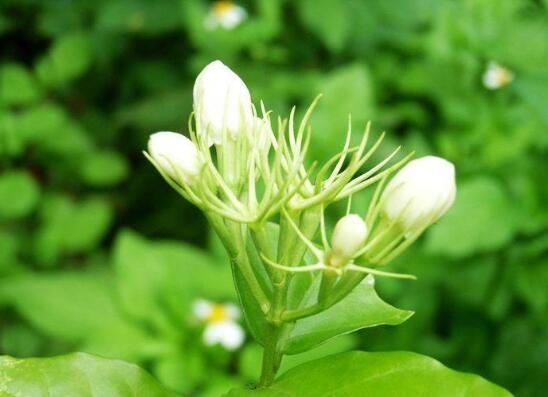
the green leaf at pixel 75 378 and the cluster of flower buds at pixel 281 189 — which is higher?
the cluster of flower buds at pixel 281 189

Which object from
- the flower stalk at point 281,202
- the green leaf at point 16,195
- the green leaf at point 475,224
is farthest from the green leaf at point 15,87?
the flower stalk at point 281,202

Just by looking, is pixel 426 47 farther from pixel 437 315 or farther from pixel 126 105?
pixel 126 105

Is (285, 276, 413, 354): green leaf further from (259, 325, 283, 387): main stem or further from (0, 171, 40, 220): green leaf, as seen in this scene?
(0, 171, 40, 220): green leaf

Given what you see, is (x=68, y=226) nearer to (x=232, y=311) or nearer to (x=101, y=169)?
(x=101, y=169)

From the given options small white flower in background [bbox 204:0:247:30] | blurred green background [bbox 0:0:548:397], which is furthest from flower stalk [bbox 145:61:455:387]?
small white flower in background [bbox 204:0:247:30]

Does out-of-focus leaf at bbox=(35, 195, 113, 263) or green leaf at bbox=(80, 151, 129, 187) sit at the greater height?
green leaf at bbox=(80, 151, 129, 187)

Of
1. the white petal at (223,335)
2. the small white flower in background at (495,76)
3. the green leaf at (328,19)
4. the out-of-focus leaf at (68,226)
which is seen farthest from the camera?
the out-of-focus leaf at (68,226)

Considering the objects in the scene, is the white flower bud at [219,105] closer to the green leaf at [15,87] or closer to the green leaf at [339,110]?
the green leaf at [339,110]

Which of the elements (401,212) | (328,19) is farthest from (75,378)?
(328,19)

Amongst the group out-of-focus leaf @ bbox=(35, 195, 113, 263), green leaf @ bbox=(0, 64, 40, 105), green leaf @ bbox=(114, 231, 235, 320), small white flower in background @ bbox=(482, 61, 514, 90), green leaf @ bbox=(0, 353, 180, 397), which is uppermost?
green leaf @ bbox=(0, 353, 180, 397)
